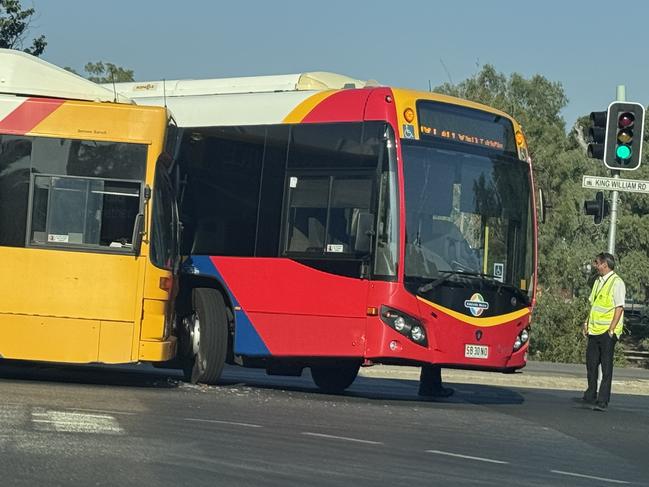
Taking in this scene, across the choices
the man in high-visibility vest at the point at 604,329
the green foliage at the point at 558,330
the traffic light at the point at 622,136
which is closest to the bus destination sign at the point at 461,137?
the man in high-visibility vest at the point at 604,329

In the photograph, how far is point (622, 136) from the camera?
20141mm

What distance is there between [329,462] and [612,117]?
12.1 m

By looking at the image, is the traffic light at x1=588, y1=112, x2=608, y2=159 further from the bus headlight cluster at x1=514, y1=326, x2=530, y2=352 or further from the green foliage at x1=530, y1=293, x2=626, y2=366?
the green foliage at x1=530, y1=293, x2=626, y2=366

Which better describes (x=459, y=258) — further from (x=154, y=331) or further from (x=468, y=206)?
(x=154, y=331)

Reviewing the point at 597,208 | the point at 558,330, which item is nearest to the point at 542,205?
the point at 597,208

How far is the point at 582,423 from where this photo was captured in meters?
13.9

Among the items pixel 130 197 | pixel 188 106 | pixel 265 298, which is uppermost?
pixel 188 106

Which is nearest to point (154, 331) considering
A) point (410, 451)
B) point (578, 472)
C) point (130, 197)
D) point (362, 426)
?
point (130, 197)

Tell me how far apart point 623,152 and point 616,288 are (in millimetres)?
4762

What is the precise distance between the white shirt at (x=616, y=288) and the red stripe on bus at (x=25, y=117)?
6848 mm

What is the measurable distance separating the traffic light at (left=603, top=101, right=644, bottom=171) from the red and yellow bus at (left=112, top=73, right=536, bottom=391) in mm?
4503

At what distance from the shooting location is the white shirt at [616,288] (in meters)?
15.7

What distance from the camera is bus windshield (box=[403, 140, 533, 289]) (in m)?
14.3

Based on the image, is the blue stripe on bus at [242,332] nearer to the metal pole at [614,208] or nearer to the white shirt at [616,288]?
the white shirt at [616,288]
